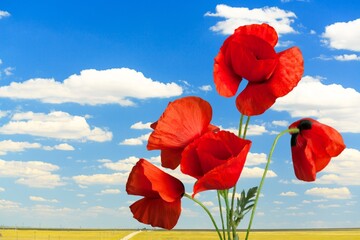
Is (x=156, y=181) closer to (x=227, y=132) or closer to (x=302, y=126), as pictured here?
(x=227, y=132)

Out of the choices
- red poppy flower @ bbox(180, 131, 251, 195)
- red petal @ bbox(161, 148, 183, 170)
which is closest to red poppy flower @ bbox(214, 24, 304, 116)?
red poppy flower @ bbox(180, 131, 251, 195)

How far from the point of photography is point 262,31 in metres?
1.63

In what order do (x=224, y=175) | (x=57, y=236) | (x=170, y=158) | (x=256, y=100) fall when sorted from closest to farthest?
(x=224, y=175) < (x=256, y=100) < (x=170, y=158) < (x=57, y=236)

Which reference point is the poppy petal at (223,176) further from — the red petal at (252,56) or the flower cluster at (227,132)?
the red petal at (252,56)

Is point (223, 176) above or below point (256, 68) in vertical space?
below

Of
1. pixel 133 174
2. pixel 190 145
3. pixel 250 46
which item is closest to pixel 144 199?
pixel 133 174

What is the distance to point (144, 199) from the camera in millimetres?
1717

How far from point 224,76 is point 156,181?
1.09 ft

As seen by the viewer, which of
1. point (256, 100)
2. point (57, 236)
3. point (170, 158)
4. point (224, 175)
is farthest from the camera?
point (57, 236)

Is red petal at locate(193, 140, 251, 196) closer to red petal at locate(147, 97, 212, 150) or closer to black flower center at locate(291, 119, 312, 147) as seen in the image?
red petal at locate(147, 97, 212, 150)

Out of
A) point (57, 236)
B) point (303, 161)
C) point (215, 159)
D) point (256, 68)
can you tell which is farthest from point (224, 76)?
point (57, 236)

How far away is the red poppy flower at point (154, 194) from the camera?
1598mm

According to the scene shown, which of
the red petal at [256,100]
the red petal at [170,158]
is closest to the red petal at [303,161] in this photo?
the red petal at [256,100]

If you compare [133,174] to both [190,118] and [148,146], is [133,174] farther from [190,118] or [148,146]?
[190,118]
